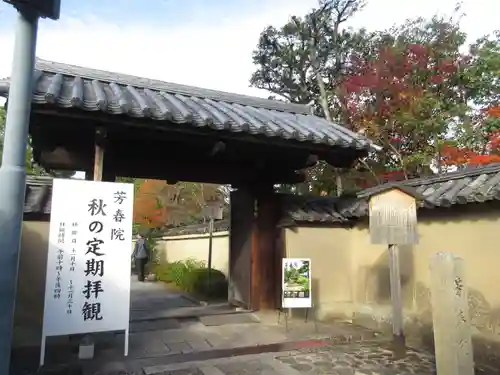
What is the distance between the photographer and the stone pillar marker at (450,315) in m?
3.86

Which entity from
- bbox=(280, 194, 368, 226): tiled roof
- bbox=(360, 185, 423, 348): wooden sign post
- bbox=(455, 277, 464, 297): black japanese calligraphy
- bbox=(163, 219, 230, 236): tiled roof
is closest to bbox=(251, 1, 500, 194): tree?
bbox=(163, 219, 230, 236): tiled roof

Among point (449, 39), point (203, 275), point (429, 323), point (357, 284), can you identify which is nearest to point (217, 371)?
point (429, 323)

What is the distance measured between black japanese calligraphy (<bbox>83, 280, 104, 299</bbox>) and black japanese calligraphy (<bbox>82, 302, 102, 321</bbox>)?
11cm

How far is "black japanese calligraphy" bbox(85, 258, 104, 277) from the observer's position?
17.3ft

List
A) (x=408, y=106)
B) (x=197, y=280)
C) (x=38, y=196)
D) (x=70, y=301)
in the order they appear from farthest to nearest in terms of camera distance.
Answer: (x=408, y=106)
(x=197, y=280)
(x=38, y=196)
(x=70, y=301)

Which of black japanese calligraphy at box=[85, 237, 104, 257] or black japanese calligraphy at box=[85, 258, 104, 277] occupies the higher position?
black japanese calligraphy at box=[85, 237, 104, 257]

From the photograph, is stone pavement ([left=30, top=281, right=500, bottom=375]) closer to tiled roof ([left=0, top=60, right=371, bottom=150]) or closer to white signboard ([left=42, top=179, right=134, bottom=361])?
white signboard ([left=42, top=179, right=134, bottom=361])

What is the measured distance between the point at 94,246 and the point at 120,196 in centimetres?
78

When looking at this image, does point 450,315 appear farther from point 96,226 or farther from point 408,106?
point 408,106

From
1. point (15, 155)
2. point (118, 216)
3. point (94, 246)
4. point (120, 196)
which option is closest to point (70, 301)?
point (94, 246)

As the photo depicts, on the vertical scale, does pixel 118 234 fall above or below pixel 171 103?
below

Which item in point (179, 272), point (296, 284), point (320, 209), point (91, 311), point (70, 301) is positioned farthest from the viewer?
point (179, 272)

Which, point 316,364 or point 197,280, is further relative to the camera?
point 197,280

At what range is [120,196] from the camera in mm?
5555
